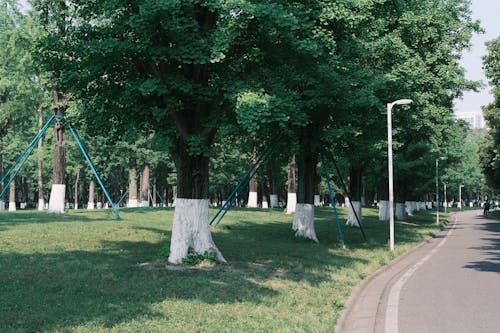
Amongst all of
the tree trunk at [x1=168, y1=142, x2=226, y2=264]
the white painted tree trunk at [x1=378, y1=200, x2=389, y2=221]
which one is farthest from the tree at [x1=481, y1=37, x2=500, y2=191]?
the tree trunk at [x1=168, y1=142, x2=226, y2=264]

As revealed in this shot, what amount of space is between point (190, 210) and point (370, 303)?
565 centimetres

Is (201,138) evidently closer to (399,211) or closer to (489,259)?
(489,259)

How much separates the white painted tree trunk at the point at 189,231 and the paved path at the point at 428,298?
13.7 feet

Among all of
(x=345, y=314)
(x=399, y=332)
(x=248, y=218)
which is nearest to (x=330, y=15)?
(x=345, y=314)

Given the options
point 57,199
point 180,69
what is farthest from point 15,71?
point 180,69

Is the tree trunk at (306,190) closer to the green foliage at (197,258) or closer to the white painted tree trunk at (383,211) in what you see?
the green foliage at (197,258)

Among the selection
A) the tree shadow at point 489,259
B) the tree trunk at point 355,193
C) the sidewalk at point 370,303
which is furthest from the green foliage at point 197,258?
the tree trunk at point 355,193

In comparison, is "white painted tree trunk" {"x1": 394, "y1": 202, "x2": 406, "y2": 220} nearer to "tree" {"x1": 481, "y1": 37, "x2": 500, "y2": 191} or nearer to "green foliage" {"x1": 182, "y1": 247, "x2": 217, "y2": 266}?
"tree" {"x1": 481, "y1": 37, "x2": 500, "y2": 191}

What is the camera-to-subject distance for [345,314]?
9.91m

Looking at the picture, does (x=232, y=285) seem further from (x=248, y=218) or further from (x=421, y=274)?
(x=248, y=218)

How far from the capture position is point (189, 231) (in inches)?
580

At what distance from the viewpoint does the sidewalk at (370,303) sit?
29.2 ft

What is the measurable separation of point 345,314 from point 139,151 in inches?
1649

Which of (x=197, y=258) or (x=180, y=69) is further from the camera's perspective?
(x=180, y=69)
